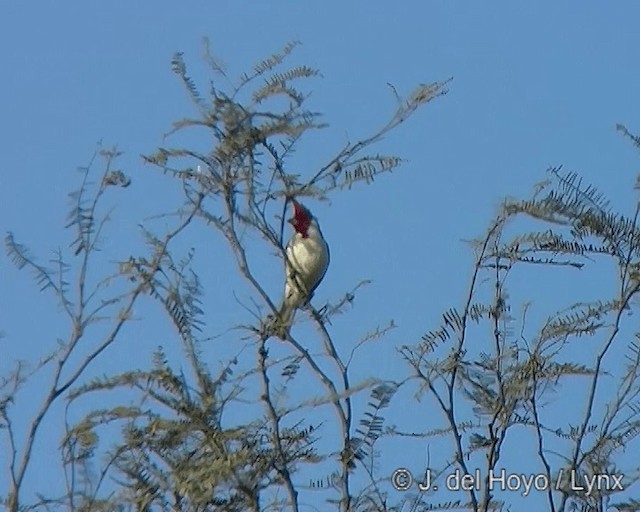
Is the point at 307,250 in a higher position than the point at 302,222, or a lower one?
lower

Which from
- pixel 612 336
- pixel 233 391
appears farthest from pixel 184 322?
pixel 612 336

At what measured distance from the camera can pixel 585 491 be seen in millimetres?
5035

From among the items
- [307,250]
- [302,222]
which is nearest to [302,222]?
[302,222]

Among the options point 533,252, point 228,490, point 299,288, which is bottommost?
point 228,490

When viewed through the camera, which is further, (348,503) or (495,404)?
(495,404)

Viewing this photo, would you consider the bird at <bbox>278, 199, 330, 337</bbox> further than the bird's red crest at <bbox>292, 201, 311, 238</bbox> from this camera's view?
No

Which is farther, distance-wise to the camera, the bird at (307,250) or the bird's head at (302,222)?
the bird's head at (302,222)

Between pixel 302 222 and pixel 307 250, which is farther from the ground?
pixel 302 222

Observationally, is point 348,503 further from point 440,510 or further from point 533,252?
point 533,252

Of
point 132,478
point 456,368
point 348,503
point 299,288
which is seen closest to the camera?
point 132,478

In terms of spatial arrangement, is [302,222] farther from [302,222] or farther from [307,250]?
[307,250]

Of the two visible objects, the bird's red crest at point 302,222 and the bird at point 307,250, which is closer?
the bird at point 307,250

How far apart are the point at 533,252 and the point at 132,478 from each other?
1515 millimetres

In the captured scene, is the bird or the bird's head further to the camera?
the bird's head
